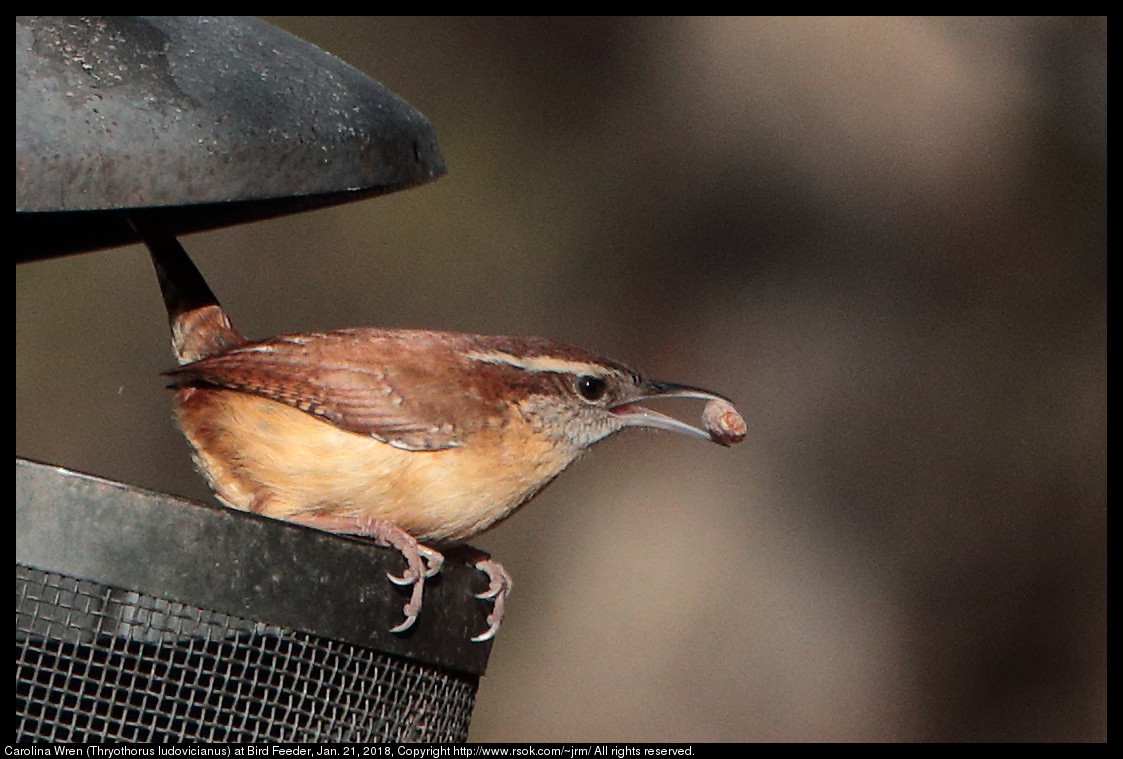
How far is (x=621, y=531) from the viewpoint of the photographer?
8750 mm

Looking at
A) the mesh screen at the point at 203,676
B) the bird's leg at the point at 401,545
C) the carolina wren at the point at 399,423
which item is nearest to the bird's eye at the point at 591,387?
the carolina wren at the point at 399,423

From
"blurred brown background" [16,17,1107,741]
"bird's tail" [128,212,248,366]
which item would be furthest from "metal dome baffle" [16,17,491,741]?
"blurred brown background" [16,17,1107,741]

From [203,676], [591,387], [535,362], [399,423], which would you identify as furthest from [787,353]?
[203,676]

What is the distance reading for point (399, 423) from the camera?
377cm

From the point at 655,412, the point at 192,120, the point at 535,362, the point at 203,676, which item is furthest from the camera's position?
the point at 655,412

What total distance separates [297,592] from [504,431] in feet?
3.51

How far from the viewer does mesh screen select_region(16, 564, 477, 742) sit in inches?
120

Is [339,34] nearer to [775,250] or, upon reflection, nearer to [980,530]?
[775,250]

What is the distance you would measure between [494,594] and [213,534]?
0.91 metres

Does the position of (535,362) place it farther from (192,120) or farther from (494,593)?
(192,120)

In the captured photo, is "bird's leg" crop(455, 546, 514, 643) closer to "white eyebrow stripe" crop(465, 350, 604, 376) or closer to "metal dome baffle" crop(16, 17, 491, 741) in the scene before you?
"metal dome baffle" crop(16, 17, 491, 741)

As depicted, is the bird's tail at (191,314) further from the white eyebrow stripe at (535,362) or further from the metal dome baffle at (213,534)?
the white eyebrow stripe at (535,362)
